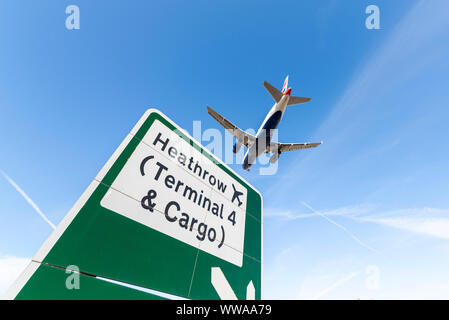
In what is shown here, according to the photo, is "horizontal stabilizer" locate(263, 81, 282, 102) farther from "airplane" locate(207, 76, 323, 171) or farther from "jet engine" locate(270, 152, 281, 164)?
"jet engine" locate(270, 152, 281, 164)

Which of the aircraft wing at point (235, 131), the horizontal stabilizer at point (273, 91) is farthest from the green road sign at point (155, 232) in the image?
the aircraft wing at point (235, 131)

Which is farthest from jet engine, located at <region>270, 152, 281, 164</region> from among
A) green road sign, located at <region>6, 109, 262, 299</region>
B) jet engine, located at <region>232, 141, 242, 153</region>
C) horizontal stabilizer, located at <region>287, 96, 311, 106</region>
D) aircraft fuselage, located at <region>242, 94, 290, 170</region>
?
green road sign, located at <region>6, 109, 262, 299</region>

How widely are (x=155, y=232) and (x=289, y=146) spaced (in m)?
30.3

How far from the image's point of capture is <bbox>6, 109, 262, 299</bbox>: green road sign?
1771mm

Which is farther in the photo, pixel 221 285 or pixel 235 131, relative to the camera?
pixel 235 131

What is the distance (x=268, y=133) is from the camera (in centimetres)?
2561

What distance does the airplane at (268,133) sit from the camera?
23938mm

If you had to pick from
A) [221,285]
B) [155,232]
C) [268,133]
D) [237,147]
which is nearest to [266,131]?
[268,133]

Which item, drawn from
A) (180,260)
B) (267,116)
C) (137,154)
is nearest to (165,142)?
(137,154)

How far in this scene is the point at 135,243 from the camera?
2191 mm

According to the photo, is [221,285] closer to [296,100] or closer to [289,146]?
[296,100]

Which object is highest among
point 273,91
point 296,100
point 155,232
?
point 296,100

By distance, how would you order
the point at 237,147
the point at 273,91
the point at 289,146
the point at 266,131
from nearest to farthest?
the point at 273,91
the point at 266,131
the point at 237,147
the point at 289,146

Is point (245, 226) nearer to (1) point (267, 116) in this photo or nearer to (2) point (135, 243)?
(2) point (135, 243)
